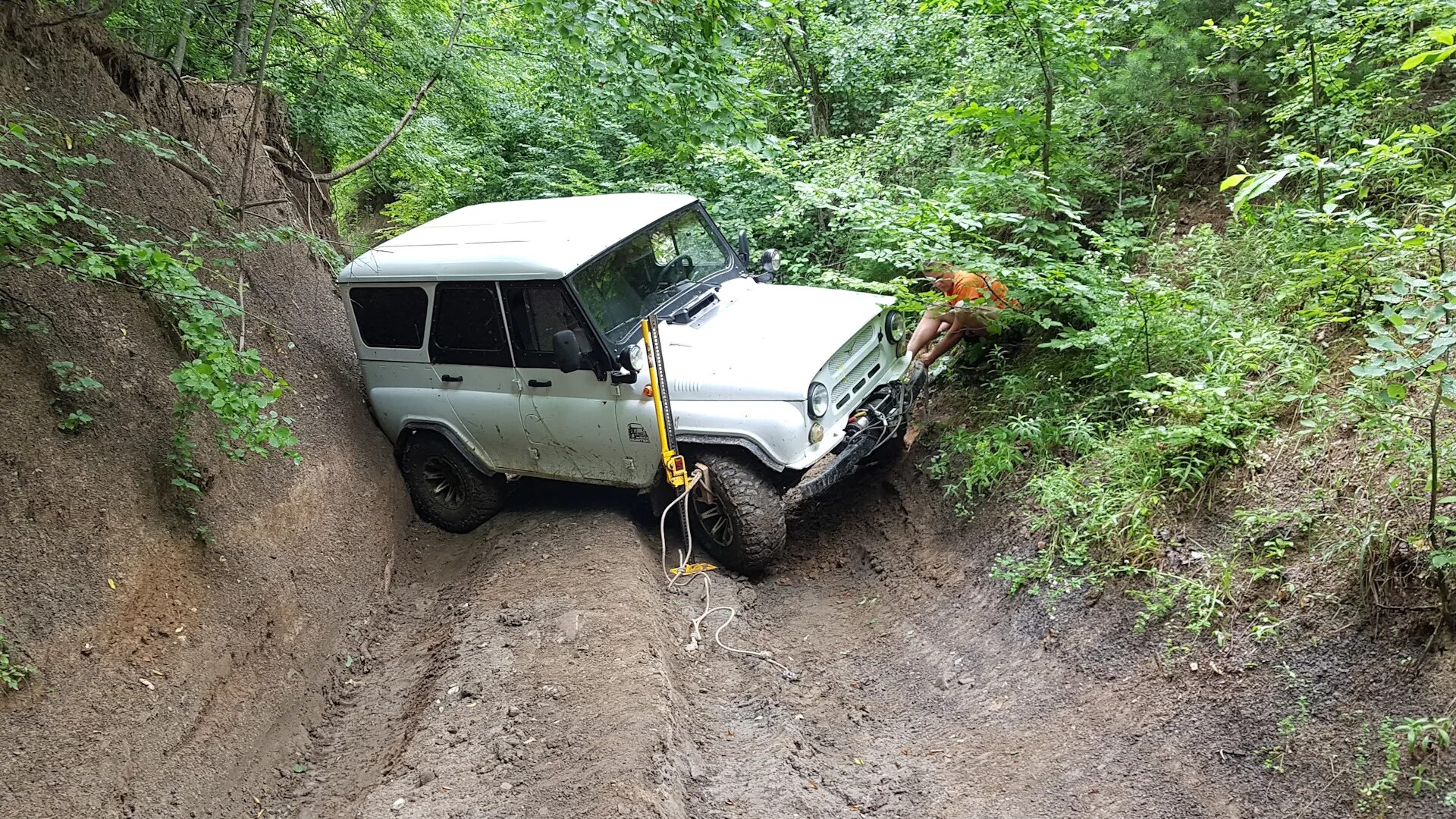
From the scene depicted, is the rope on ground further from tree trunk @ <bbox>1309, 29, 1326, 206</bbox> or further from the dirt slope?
tree trunk @ <bbox>1309, 29, 1326, 206</bbox>

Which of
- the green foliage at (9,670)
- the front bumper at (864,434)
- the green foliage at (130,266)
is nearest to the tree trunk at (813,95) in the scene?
the front bumper at (864,434)

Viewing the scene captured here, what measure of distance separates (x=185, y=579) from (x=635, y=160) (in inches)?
289

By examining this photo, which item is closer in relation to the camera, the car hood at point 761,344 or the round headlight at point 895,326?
the car hood at point 761,344

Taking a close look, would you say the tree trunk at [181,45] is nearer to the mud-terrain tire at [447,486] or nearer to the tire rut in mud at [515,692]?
the mud-terrain tire at [447,486]

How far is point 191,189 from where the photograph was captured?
6.42 m

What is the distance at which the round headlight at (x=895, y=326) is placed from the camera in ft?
19.3

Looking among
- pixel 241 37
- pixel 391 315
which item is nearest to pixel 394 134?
pixel 241 37

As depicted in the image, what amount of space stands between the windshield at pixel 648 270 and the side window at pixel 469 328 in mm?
724

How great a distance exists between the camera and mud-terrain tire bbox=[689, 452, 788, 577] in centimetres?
524

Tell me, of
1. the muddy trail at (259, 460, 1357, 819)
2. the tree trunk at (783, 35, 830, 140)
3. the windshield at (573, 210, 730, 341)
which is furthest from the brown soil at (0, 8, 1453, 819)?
the tree trunk at (783, 35, 830, 140)

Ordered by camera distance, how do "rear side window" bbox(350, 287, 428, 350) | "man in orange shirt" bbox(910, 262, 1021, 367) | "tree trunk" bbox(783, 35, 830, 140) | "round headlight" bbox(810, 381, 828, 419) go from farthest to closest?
"tree trunk" bbox(783, 35, 830, 140) → "rear side window" bbox(350, 287, 428, 350) → "man in orange shirt" bbox(910, 262, 1021, 367) → "round headlight" bbox(810, 381, 828, 419)

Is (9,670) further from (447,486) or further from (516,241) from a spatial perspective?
(516,241)

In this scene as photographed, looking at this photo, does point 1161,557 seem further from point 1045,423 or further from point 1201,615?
point 1045,423

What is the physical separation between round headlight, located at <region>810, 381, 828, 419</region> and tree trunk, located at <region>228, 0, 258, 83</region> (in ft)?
17.4
